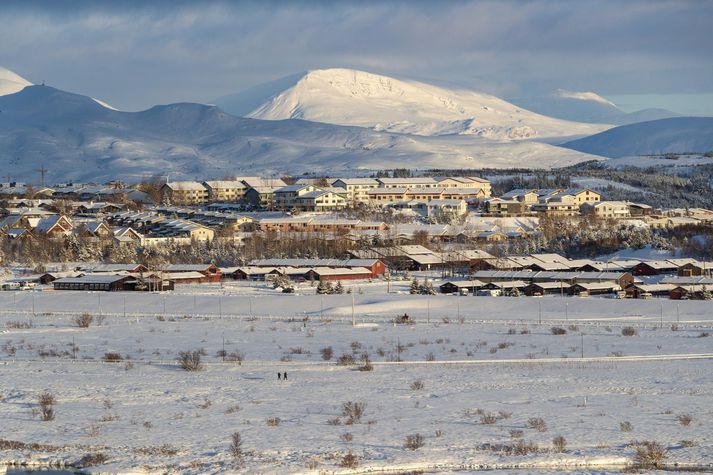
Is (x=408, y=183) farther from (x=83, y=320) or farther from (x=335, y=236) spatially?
(x=83, y=320)

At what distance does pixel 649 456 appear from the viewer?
49.6 ft

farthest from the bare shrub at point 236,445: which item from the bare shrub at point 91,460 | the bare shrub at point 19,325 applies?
the bare shrub at point 19,325

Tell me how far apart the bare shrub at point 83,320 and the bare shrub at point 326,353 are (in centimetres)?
777

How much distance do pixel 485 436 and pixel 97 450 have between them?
5.51 m

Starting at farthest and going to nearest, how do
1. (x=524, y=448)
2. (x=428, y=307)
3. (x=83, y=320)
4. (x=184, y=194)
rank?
1. (x=184, y=194)
2. (x=428, y=307)
3. (x=83, y=320)
4. (x=524, y=448)

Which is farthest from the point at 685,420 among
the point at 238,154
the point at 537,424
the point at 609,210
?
the point at 238,154

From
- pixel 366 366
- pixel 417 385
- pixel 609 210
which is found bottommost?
pixel 417 385

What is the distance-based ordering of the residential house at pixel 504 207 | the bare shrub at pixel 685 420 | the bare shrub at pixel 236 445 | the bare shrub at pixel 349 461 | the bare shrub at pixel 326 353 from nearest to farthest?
the bare shrub at pixel 349 461 → the bare shrub at pixel 236 445 → the bare shrub at pixel 685 420 → the bare shrub at pixel 326 353 → the residential house at pixel 504 207

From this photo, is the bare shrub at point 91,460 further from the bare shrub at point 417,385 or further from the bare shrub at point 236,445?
the bare shrub at point 417,385

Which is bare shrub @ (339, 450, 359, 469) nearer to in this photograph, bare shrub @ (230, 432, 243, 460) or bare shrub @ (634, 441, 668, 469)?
bare shrub @ (230, 432, 243, 460)

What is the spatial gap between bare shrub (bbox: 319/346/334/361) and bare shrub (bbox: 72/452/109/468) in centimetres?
738

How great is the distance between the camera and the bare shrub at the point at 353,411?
56.8ft

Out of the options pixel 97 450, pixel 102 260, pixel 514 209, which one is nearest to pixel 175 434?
pixel 97 450

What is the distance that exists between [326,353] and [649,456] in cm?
907
